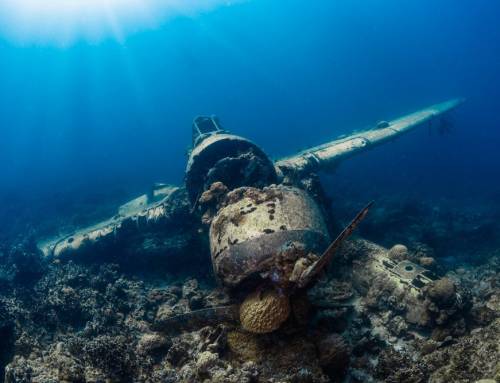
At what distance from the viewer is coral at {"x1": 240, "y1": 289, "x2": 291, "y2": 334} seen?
4.73 meters

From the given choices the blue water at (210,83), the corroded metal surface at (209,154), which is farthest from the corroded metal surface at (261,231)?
the blue water at (210,83)

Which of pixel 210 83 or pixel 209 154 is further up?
pixel 210 83

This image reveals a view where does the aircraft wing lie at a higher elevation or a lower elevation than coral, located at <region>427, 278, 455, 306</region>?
higher

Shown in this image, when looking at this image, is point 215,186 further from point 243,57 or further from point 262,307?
point 243,57

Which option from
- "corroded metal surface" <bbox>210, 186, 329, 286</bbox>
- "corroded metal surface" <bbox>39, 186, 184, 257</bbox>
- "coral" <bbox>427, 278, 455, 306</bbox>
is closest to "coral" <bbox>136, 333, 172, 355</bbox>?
"corroded metal surface" <bbox>210, 186, 329, 286</bbox>

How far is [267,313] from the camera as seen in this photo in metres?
4.77

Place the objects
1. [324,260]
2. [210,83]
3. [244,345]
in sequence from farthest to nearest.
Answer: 1. [210,83]
2. [244,345]
3. [324,260]

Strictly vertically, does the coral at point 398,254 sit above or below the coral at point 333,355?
above

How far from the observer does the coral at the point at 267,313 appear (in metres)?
4.73

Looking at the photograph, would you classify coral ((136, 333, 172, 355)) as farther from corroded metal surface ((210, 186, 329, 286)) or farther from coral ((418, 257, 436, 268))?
coral ((418, 257, 436, 268))

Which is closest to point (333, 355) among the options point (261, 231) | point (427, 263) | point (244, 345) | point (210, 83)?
point (244, 345)

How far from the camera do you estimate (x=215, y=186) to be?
27.3 ft

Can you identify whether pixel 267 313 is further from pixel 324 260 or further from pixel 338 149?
pixel 338 149

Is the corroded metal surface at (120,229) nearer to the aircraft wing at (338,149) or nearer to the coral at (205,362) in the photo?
the aircraft wing at (338,149)
